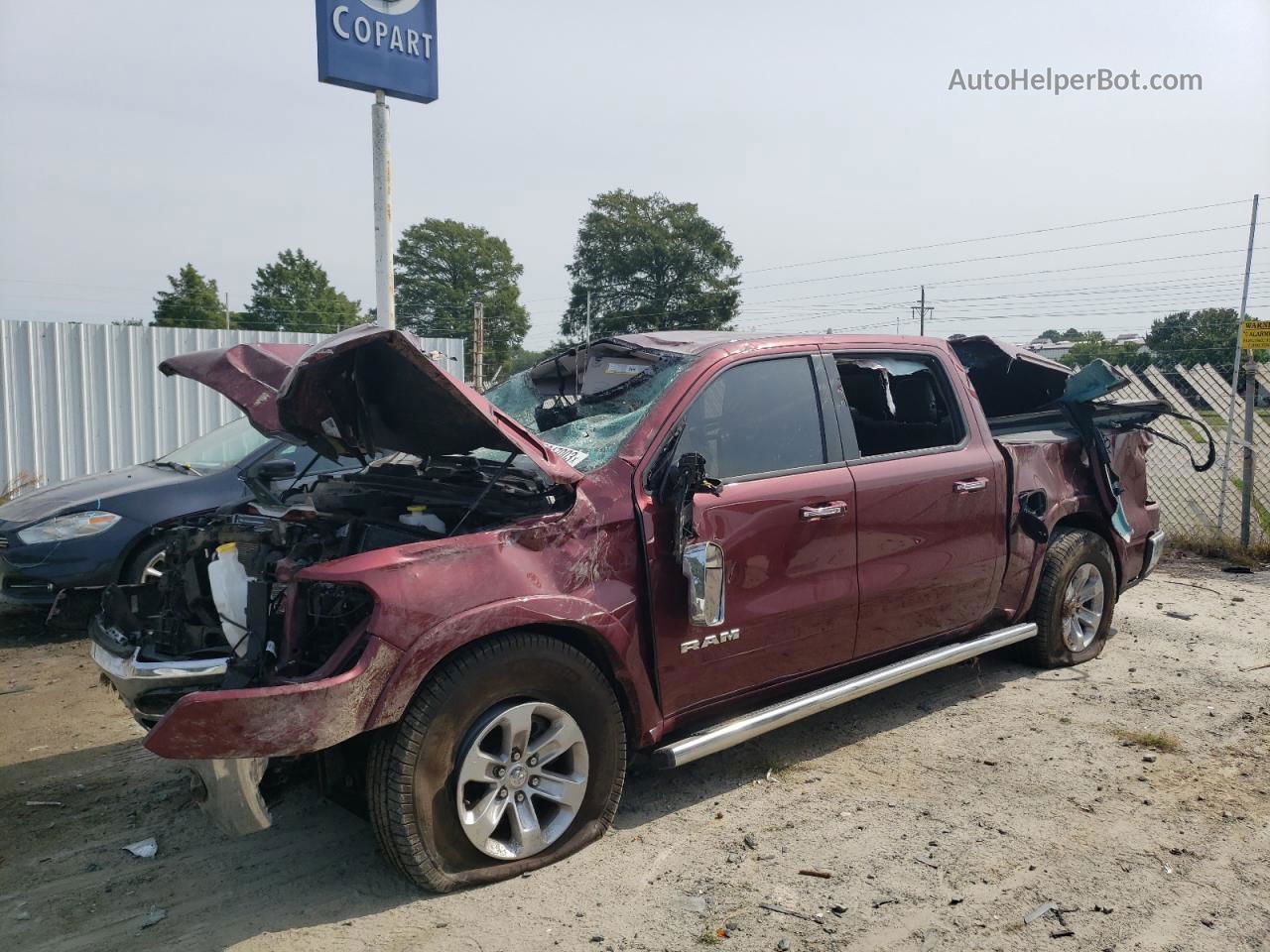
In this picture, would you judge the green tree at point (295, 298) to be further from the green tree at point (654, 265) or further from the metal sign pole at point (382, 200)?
the metal sign pole at point (382, 200)

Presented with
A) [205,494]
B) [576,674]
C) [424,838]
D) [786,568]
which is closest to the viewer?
[424,838]

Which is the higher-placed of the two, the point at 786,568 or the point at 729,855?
the point at 786,568

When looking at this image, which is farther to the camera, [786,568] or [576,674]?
[786,568]

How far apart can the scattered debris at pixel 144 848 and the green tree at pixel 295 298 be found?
5980cm

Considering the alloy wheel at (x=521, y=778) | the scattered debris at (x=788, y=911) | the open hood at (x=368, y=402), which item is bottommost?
the scattered debris at (x=788, y=911)

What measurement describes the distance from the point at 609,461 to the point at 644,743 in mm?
1067

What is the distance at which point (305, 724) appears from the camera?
2.81m

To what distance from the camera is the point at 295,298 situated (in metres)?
64.0

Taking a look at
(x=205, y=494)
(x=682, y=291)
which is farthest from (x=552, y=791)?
(x=682, y=291)

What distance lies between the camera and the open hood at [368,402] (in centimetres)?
310

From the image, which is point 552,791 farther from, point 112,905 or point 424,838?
point 112,905

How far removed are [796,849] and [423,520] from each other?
6.01 ft

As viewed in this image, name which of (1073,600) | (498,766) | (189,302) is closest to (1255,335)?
(1073,600)

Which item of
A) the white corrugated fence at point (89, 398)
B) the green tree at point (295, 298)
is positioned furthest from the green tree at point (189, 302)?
the white corrugated fence at point (89, 398)
